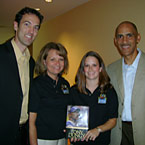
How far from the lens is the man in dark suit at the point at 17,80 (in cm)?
188

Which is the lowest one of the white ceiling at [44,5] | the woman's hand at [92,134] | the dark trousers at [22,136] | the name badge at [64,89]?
the dark trousers at [22,136]

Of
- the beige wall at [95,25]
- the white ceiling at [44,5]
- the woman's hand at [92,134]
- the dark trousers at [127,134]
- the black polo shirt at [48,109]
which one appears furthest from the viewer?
the white ceiling at [44,5]

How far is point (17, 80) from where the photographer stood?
6.45 ft

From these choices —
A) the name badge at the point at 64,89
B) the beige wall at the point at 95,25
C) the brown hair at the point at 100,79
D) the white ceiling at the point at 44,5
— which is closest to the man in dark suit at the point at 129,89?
the brown hair at the point at 100,79

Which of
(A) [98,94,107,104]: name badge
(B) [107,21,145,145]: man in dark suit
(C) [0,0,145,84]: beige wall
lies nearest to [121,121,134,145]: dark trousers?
(B) [107,21,145,145]: man in dark suit

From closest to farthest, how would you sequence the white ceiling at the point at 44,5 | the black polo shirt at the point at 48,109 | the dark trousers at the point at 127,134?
1. the black polo shirt at the point at 48,109
2. the dark trousers at the point at 127,134
3. the white ceiling at the point at 44,5

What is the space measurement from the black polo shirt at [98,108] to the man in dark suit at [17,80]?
28.7 inches

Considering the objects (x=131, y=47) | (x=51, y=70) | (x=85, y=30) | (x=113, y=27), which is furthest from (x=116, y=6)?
(x=51, y=70)

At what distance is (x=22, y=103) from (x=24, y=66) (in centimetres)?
53

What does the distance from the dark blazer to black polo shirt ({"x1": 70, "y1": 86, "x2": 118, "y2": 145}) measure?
753mm

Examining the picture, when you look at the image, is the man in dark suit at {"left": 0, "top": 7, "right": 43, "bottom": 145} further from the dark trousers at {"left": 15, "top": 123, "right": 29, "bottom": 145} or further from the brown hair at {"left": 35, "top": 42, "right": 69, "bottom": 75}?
the brown hair at {"left": 35, "top": 42, "right": 69, "bottom": 75}

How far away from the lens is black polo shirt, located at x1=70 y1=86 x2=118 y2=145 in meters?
1.93

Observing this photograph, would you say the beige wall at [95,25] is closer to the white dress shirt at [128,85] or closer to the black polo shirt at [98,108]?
the white dress shirt at [128,85]

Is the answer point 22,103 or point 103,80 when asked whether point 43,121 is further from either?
point 103,80
